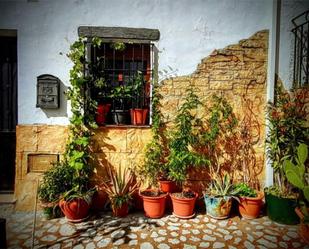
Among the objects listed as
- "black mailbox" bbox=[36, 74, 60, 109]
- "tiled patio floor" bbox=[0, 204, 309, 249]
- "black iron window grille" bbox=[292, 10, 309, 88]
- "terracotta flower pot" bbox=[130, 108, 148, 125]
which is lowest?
"tiled patio floor" bbox=[0, 204, 309, 249]

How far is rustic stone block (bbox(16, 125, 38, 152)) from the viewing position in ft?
13.1

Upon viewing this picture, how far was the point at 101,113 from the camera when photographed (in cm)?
411

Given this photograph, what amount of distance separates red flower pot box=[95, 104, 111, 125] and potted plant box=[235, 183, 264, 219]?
7.94 feet

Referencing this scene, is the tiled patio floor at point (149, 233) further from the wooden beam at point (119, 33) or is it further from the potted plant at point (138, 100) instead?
the wooden beam at point (119, 33)

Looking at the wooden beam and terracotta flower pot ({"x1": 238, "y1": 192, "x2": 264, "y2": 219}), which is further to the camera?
the wooden beam

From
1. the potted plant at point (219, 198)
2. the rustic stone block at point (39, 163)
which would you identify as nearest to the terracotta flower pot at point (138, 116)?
the rustic stone block at point (39, 163)

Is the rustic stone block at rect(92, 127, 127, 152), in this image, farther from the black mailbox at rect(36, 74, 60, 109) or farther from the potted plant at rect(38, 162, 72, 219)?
the black mailbox at rect(36, 74, 60, 109)

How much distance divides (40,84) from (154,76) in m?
1.80

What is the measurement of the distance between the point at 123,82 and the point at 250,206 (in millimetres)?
2851

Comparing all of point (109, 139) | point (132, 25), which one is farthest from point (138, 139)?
point (132, 25)

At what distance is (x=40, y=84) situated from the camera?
391 centimetres

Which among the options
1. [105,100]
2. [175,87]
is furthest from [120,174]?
[175,87]

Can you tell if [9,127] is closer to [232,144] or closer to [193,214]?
[193,214]

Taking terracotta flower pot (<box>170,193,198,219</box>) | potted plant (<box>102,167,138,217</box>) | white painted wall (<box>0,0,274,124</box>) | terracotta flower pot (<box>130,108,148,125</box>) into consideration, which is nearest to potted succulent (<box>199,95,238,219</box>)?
terracotta flower pot (<box>170,193,198,219</box>)
